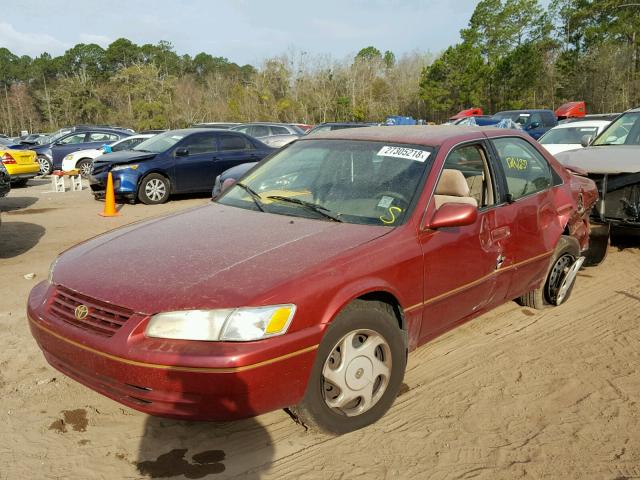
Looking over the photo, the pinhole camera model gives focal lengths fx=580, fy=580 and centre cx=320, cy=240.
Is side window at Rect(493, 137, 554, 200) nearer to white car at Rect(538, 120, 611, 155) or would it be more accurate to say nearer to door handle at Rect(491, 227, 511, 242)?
door handle at Rect(491, 227, 511, 242)

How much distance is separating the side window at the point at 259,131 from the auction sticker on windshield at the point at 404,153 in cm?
1591

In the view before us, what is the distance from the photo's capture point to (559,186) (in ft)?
15.9

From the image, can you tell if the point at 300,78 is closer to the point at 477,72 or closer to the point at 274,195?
the point at 477,72

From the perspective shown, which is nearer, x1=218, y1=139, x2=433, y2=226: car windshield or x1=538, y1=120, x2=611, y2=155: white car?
x1=218, y1=139, x2=433, y2=226: car windshield

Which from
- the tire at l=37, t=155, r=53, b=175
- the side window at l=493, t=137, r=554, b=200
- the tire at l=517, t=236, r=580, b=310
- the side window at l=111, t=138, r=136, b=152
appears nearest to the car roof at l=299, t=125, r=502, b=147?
the side window at l=493, t=137, r=554, b=200

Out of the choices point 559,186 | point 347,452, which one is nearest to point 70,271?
point 347,452

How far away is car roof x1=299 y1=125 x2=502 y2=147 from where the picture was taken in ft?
12.9

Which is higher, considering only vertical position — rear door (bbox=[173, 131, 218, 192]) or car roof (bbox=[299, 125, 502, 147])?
car roof (bbox=[299, 125, 502, 147])

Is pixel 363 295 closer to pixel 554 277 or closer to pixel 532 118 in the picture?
pixel 554 277

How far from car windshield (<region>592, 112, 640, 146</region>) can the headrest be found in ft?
16.2

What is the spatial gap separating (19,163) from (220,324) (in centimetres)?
1407

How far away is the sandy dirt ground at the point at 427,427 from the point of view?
112 inches

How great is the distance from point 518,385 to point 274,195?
2.01 meters

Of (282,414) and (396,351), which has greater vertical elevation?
(396,351)
